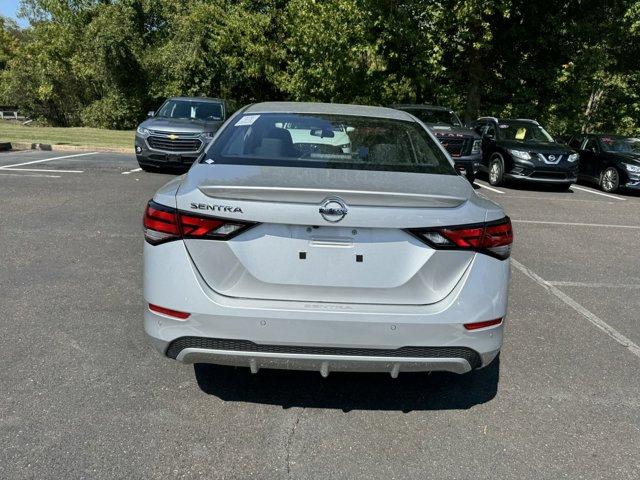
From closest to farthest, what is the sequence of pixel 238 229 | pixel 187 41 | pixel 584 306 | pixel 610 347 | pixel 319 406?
pixel 238 229, pixel 319 406, pixel 610 347, pixel 584 306, pixel 187 41

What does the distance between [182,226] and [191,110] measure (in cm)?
1189

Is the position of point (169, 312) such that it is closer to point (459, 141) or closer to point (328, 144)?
point (328, 144)

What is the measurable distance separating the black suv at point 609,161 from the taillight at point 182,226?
13653mm

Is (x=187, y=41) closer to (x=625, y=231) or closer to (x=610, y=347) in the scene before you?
(x=625, y=231)

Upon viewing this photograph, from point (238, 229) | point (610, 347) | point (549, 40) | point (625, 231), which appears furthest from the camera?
point (549, 40)

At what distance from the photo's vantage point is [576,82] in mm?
21922

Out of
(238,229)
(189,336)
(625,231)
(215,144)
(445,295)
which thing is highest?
(215,144)

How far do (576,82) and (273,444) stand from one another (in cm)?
2254

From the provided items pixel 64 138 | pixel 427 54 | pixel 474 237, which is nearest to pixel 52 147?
pixel 64 138

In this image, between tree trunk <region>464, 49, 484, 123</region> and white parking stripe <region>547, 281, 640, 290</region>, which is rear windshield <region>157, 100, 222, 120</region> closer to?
white parking stripe <region>547, 281, 640, 290</region>

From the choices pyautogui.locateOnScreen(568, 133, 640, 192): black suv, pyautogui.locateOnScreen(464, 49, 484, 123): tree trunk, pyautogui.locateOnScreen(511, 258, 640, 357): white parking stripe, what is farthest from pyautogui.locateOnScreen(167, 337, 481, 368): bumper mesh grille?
pyautogui.locateOnScreen(464, 49, 484, 123): tree trunk

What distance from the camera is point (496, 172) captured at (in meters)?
14.1

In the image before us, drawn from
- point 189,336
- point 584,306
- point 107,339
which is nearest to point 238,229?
point 189,336

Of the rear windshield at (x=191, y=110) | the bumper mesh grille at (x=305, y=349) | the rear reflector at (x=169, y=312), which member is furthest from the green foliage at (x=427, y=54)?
the rear reflector at (x=169, y=312)
